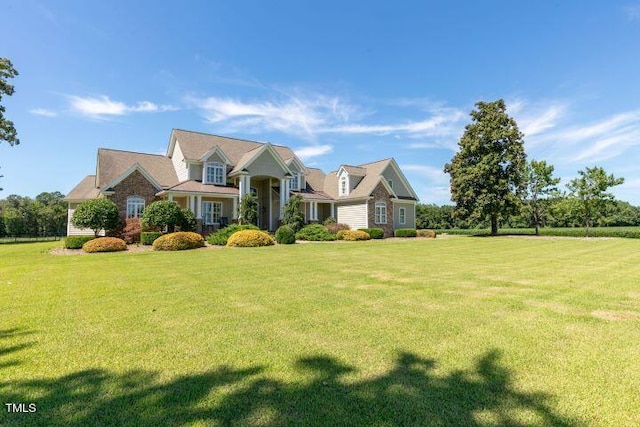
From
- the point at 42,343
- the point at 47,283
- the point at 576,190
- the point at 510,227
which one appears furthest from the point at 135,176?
the point at 510,227

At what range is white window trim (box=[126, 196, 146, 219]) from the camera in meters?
22.9

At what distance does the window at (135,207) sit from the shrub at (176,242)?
689cm

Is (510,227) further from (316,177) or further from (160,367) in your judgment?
(160,367)

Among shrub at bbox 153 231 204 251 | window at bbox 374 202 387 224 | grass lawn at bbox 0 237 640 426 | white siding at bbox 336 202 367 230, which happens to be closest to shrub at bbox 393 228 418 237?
window at bbox 374 202 387 224

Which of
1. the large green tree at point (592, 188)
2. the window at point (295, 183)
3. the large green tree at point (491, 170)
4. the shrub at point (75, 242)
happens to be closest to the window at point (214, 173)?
the window at point (295, 183)

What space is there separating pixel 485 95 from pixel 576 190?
12.6m

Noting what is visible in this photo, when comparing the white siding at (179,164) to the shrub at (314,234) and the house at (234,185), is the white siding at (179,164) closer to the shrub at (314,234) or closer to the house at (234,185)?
the house at (234,185)

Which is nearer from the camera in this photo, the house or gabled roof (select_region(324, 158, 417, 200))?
the house

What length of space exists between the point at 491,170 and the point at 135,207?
101 ft

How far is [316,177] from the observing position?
3603 centimetres

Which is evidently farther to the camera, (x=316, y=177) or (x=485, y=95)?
(x=316, y=177)

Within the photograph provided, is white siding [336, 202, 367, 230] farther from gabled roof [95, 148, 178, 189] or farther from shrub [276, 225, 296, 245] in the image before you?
gabled roof [95, 148, 178, 189]

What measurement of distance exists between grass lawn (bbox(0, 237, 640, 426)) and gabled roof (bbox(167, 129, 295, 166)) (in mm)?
20803

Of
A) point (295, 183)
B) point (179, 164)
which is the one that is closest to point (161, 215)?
point (179, 164)
